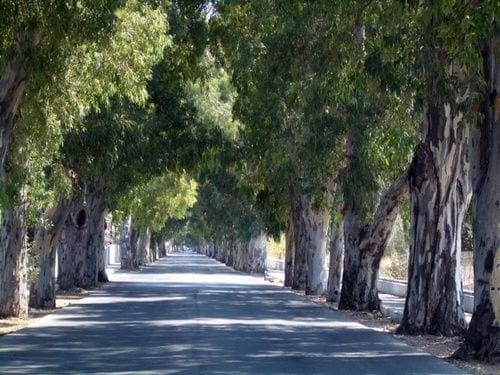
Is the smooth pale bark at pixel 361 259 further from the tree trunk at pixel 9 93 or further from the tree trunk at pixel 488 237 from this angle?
the tree trunk at pixel 9 93

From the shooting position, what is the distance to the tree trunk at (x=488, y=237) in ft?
50.1

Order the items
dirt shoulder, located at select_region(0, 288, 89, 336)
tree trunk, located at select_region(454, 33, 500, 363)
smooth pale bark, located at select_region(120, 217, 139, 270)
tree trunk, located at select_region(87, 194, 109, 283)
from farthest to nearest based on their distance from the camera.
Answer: smooth pale bark, located at select_region(120, 217, 139, 270)
tree trunk, located at select_region(87, 194, 109, 283)
dirt shoulder, located at select_region(0, 288, 89, 336)
tree trunk, located at select_region(454, 33, 500, 363)

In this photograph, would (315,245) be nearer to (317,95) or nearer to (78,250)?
(78,250)

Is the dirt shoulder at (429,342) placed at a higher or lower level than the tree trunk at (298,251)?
lower

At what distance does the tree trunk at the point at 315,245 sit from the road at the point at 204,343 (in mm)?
6968

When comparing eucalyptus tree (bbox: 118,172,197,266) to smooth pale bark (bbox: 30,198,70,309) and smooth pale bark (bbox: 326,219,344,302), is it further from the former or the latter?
smooth pale bark (bbox: 30,198,70,309)

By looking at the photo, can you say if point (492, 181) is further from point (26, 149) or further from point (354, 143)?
point (354, 143)

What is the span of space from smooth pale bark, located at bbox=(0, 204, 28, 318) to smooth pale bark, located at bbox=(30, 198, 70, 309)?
2945mm

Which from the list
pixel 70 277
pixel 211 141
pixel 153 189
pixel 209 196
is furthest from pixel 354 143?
pixel 209 196

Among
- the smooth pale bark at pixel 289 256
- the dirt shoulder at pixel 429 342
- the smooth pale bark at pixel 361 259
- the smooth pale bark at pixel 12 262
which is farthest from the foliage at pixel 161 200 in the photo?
the smooth pale bark at pixel 12 262

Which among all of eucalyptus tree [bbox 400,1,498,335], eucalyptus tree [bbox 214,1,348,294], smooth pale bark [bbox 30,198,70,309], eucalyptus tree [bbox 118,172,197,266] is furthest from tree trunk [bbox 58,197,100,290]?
eucalyptus tree [bbox 400,1,498,335]

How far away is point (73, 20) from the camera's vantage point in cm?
1539

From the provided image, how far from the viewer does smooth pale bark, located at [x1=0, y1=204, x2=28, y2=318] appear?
75.2 feet

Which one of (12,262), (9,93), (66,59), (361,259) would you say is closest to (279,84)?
A: (361,259)
